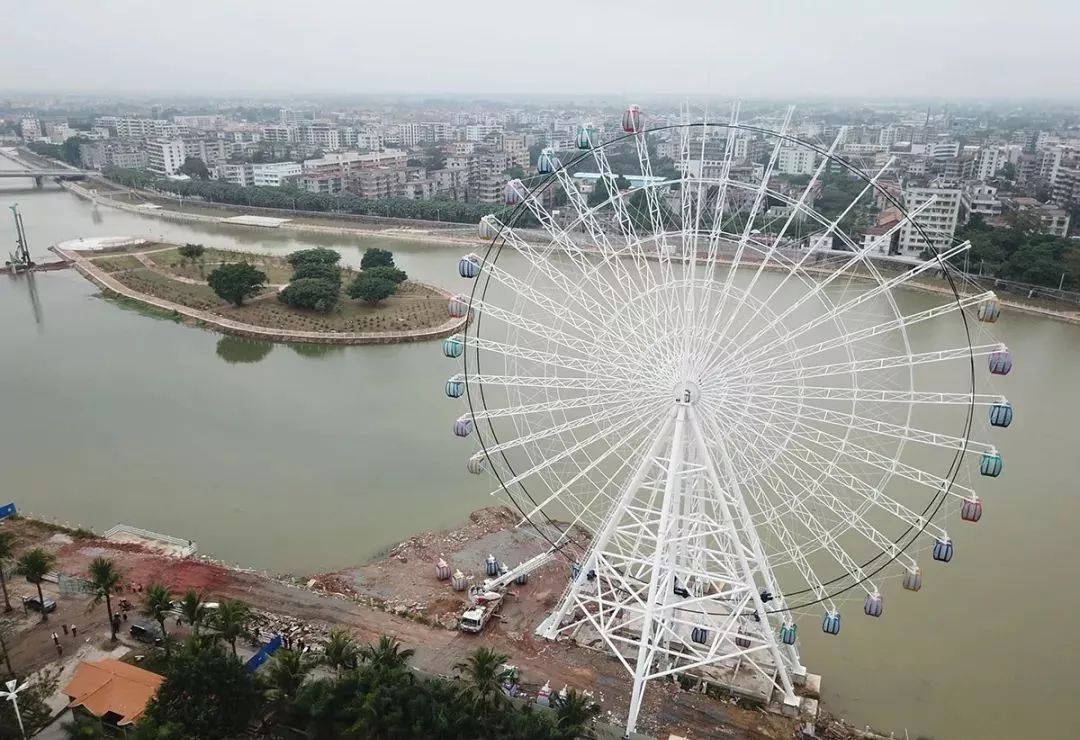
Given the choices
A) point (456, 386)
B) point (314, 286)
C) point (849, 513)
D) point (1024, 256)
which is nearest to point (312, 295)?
point (314, 286)

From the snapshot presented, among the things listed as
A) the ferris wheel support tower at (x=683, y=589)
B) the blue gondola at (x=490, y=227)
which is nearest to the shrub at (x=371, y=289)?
the blue gondola at (x=490, y=227)

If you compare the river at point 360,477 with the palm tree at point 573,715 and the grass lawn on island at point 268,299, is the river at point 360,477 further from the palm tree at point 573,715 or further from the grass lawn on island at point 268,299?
the palm tree at point 573,715

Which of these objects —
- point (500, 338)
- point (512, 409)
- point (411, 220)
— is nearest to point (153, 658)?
point (512, 409)

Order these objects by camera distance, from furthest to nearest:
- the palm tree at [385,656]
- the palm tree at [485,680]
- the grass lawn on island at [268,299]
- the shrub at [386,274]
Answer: the shrub at [386,274]
the grass lawn on island at [268,299]
the palm tree at [385,656]
the palm tree at [485,680]

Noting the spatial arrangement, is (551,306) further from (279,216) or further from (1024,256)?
(279,216)

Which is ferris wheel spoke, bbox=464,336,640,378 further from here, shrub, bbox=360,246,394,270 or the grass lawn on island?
shrub, bbox=360,246,394,270

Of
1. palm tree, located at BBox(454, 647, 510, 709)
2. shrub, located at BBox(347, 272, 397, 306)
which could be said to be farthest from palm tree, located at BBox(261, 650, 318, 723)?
shrub, located at BBox(347, 272, 397, 306)
